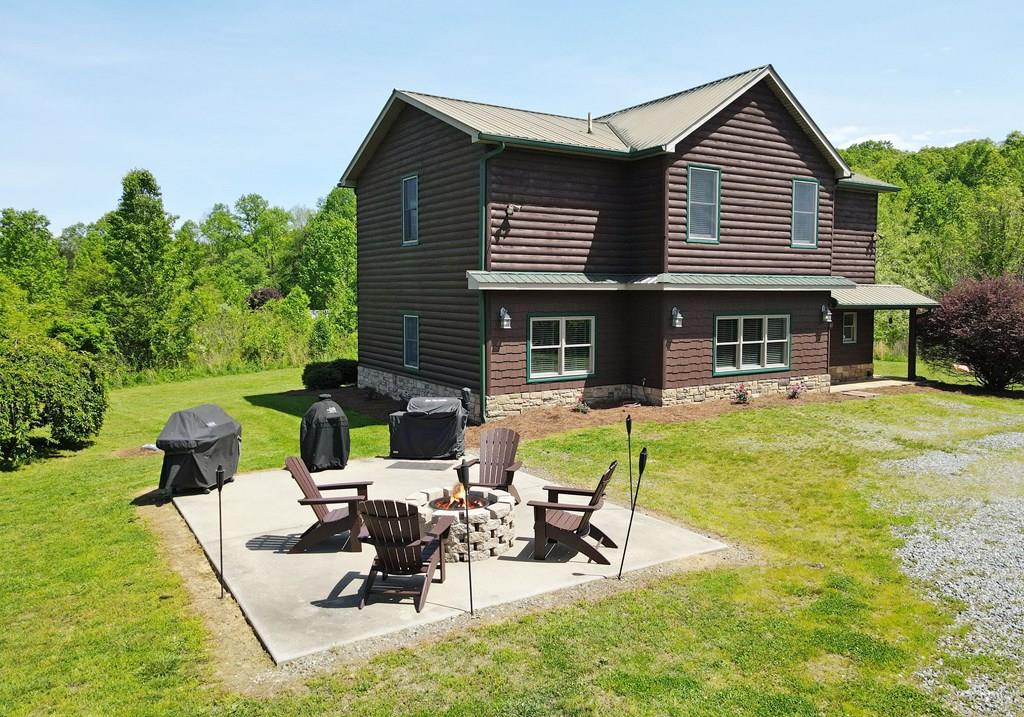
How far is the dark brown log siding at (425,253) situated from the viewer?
17.1 m

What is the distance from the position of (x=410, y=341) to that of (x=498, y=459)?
400 inches

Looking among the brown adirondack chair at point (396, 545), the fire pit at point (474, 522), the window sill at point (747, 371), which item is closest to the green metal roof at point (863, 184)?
the window sill at point (747, 371)

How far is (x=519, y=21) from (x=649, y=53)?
3166 mm

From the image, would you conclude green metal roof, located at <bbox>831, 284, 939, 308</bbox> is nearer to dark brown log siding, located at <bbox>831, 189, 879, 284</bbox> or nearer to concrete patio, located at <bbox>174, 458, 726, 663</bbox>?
dark brown log siding, located at <bbox>831, 189, 879, 284</bbox>

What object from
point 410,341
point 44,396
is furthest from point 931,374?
point 44,396

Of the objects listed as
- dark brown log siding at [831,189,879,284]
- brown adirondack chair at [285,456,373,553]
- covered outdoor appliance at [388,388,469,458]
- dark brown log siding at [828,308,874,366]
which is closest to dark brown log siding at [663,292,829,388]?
dark brown log siding at [828,308,874,366]

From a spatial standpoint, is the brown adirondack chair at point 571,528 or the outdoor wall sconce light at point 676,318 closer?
the brown adirondack chair at point 571,528

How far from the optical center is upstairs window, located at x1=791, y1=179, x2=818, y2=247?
20422 millimetres

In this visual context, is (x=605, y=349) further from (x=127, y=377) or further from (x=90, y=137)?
(x=90, y=137)

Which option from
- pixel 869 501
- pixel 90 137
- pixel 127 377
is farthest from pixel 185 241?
pixel 869 501

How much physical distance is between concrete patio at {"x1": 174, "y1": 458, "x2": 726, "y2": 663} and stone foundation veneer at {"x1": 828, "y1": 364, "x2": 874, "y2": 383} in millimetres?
15509

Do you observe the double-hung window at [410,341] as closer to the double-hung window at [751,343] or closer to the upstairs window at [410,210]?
the upstairs window at [410,210]

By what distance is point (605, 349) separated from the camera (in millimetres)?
18344

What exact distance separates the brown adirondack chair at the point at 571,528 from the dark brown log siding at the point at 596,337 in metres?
8.34
